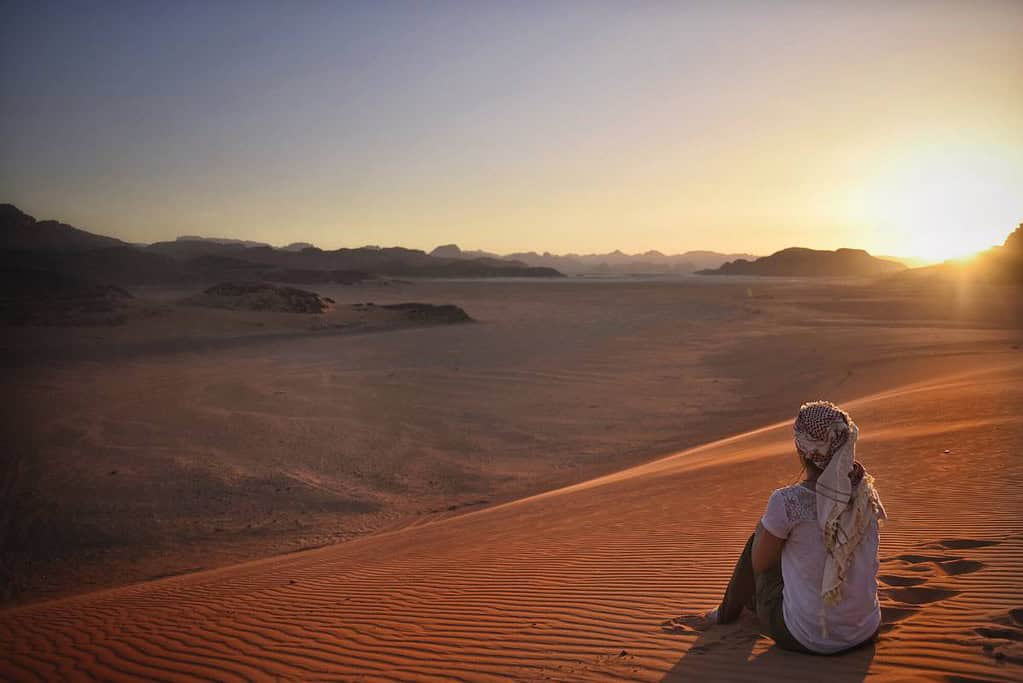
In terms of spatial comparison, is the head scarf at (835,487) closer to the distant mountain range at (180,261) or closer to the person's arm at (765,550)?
the person's arm at (765,550)

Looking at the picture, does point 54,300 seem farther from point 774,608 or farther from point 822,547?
point 822,547

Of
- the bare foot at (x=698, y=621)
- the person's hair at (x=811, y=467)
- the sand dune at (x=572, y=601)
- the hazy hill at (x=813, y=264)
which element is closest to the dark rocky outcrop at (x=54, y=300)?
the sand dune at (x=572, y=601)

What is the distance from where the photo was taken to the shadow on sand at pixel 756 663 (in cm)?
314

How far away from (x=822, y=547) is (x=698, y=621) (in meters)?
1.12

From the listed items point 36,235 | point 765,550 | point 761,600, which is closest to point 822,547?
point 765,550

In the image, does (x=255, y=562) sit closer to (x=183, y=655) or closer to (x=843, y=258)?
(x=183, y=655)

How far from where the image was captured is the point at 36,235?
50.0 m

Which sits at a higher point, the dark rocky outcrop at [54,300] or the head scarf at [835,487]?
the dark rocky outcrop at [54,300]

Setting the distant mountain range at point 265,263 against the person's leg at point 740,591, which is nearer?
A: the person's leg at point 740,591

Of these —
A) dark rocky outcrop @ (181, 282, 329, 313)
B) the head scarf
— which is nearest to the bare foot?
the head scarf

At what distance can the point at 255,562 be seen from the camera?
7629 millimetres

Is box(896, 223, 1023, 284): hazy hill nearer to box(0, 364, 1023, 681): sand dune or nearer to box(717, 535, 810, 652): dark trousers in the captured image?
box(0, 364, 1023, 681): sand dune

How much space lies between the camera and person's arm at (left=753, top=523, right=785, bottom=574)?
3277 millimetres

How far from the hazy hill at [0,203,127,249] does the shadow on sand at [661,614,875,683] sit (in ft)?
124
